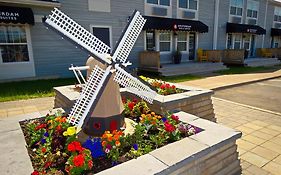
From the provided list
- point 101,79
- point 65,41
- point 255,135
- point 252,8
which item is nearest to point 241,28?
point 252,8

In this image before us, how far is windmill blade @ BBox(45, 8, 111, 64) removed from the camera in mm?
3021

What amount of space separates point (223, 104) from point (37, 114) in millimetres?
6264

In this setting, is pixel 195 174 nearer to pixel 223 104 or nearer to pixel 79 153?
pixel 79 153

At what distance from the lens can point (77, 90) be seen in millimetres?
6211

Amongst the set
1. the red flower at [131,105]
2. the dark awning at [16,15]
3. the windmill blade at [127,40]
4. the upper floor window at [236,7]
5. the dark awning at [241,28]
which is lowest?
the red flower at [131,105]

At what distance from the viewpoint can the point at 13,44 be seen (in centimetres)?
1104

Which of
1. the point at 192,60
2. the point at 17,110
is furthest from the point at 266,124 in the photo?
the point at 192,60

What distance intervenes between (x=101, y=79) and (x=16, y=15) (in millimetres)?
9354

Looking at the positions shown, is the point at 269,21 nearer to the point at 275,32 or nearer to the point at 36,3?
the point at 275,32

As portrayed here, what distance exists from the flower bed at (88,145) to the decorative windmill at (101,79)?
426mm

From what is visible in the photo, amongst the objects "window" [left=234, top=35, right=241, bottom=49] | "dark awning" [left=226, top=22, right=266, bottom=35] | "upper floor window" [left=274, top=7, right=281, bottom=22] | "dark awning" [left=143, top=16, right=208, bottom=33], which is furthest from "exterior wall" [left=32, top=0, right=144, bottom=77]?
"upper floor window" [left=274, top=7, right=281, bottom=22]

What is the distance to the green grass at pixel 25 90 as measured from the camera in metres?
8.48

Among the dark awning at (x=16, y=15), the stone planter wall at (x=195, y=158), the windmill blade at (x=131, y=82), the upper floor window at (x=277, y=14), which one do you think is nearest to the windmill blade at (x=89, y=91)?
the windmill blade at (x=131, y=82)

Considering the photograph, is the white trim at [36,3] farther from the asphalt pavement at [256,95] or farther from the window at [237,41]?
the window at [237,41]
